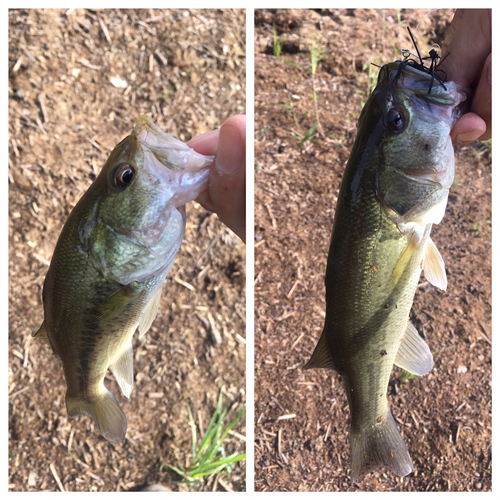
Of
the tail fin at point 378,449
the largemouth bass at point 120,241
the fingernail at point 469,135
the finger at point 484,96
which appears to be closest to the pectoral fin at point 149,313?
the largemouth bass at point 120,241

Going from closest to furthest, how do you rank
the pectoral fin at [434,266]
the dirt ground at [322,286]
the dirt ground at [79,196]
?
1. the pectoral fin at [434,266]
2. the dirt ground at [322,286]
3. the dirt ground at [79,196]

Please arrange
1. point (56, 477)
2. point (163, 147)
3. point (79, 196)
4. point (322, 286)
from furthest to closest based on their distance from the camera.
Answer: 1. point (79, 196)
2. point (322, 286)
3. point (56, 477)
4. point (163, 147)

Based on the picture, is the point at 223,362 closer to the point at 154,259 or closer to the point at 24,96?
the point at 154,259

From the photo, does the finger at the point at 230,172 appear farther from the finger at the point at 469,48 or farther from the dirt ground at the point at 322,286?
the dirt ground at the point at 322,286

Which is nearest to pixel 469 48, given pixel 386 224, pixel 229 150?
pixel 386 224

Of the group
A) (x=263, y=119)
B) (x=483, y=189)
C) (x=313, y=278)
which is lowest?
(x=313, y=278)

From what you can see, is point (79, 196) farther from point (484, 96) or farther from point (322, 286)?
point (484, 96)

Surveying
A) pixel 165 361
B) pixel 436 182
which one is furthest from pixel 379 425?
pixel 165 361
